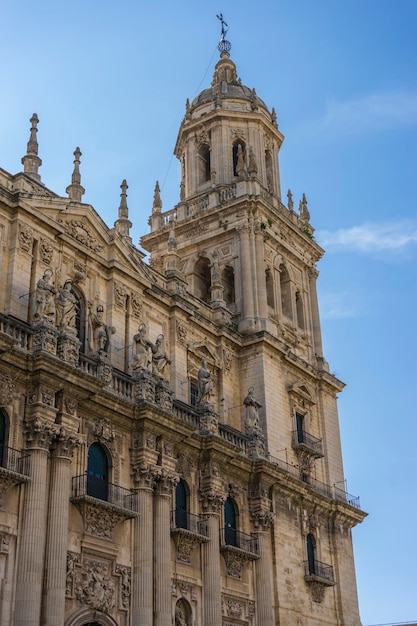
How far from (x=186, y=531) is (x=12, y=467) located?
620 cm

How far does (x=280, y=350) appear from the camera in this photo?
32.7 m

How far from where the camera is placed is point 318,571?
30547 mm

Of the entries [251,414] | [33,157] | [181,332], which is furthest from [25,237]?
[251,414]

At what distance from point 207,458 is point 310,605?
6.91 metres

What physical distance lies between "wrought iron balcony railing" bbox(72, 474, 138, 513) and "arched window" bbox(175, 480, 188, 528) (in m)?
2.17

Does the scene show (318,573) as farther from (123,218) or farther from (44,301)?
(44,301)

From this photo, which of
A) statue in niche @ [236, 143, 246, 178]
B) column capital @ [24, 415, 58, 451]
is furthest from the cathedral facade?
statue in niche @ [236, 143, 246, 178]

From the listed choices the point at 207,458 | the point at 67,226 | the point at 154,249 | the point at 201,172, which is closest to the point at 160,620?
the point at 207,458

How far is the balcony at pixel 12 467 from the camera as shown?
20047mm

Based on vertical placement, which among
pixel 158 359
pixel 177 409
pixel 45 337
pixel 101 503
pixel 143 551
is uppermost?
pixel 158 359

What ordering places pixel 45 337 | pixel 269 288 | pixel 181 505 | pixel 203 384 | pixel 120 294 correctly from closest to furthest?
1. pixel 45 337
2. pixel 181 505
3. pixel 120 294
4. pixel 203 384
5. pixel 269 288

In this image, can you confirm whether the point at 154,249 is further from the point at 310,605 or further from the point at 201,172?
the point at 310,605

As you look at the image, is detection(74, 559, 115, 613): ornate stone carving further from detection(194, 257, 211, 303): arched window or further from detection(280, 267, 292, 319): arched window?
detection(280, 267, 292, 319): arched window

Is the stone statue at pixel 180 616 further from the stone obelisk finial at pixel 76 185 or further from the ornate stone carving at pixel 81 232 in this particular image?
the stone obelisk finial at pixel 76 185
